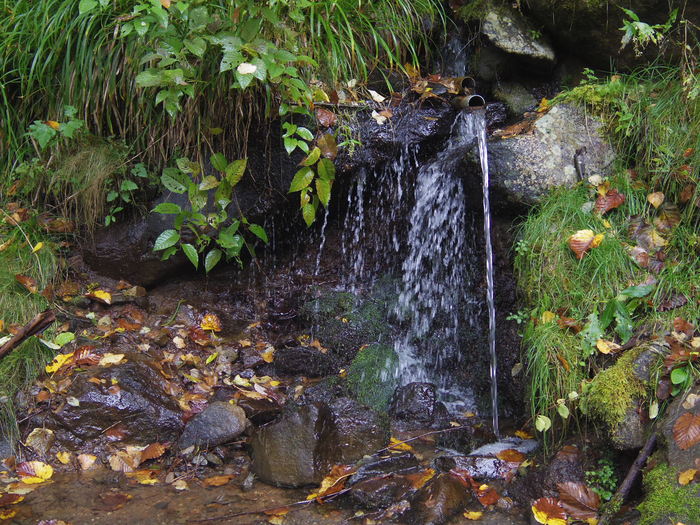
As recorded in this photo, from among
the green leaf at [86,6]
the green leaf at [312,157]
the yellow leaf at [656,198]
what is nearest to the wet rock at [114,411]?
the green leaf at [312,157]

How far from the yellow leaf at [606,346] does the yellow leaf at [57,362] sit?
288 cm

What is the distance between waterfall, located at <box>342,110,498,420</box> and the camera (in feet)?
12.3

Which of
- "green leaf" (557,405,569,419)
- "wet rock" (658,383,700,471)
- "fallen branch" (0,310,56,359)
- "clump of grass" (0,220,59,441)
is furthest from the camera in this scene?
"clump of grass" (0,220,59,441)

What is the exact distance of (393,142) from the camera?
→ 395 cm

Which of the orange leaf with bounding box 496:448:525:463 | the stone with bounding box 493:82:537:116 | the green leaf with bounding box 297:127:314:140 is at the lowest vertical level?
the orange leaf with bounding box 496:448:525:463

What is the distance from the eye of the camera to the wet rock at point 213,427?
3061 mm

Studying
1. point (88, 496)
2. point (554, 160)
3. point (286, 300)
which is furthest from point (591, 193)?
point (88, 496)

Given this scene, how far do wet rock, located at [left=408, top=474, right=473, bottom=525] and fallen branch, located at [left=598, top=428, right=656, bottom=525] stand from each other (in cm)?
56

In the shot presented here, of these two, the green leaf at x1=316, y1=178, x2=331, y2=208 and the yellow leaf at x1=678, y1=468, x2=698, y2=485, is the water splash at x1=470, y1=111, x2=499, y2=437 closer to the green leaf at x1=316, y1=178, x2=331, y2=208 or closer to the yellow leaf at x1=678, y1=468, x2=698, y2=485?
the green leaf at x1=316, y1=178, x2=331, y2=208

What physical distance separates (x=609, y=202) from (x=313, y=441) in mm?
2095

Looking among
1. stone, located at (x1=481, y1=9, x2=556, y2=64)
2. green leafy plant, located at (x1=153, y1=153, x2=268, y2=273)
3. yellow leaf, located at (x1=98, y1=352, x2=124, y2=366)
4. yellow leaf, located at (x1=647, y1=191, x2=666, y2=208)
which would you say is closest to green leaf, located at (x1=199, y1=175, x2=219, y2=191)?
green leafy plant, located at (x1=153, y1=153, x2=268, y2=273)

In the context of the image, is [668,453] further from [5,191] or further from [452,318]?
[5,191]

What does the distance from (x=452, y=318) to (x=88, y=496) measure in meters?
2.32

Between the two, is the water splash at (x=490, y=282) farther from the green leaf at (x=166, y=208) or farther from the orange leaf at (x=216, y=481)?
the green leaf at (x=166, y=208)
